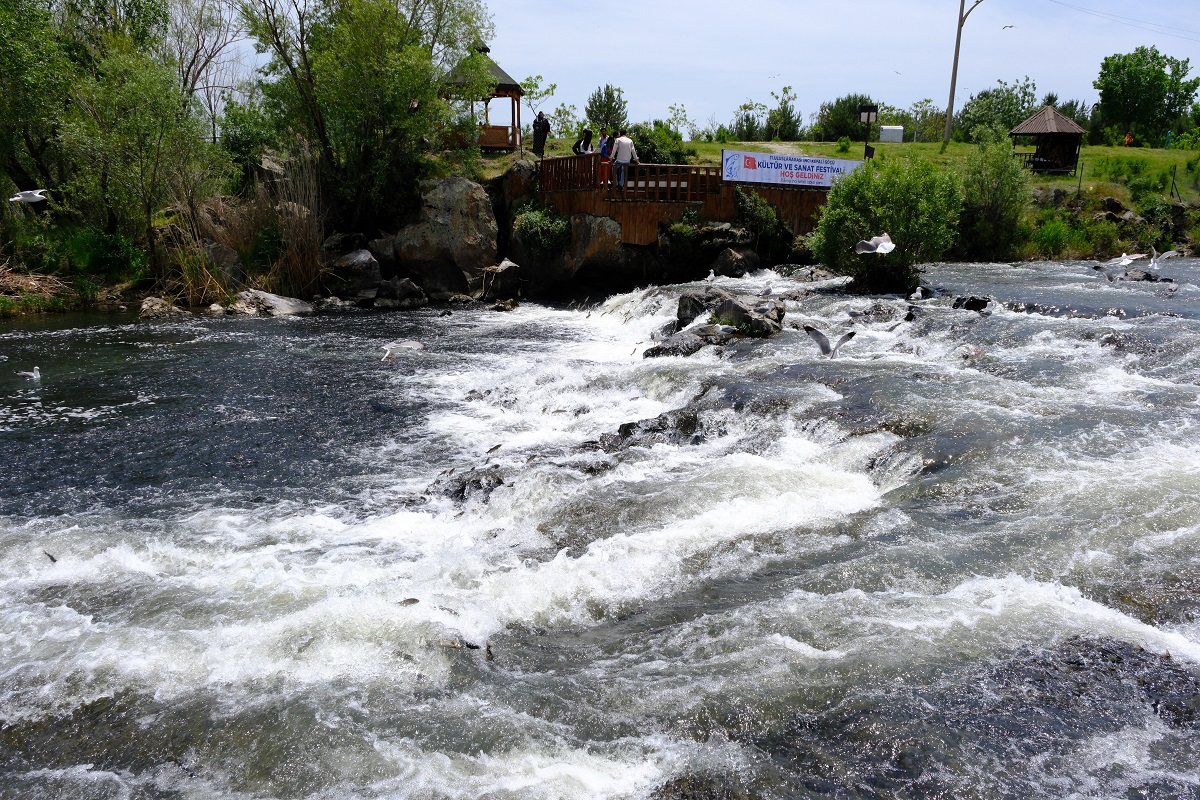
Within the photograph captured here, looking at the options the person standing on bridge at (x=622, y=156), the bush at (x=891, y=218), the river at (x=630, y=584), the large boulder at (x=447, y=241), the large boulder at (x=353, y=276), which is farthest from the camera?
the large boulder at (x=447, y=241)

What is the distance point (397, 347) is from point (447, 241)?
800 centimetres

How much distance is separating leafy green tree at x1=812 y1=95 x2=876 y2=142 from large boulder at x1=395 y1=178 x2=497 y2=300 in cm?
2345

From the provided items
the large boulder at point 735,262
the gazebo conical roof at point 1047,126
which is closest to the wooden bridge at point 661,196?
the large boulder at point 735,262

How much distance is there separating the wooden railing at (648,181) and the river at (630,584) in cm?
1085

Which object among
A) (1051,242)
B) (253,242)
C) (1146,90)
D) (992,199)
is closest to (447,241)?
(253,242)

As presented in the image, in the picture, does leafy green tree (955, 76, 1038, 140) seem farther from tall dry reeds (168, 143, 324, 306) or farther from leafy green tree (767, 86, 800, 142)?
tall dry reeds (168, 143, 324, 306)

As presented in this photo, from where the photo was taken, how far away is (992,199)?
23.5 metres

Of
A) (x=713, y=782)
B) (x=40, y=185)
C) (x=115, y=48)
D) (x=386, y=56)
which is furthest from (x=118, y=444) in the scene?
(x=115, y=48)

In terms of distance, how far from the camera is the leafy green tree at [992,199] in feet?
75.4

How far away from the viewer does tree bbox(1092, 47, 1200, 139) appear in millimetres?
50062

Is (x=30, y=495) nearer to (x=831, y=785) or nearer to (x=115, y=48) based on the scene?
(x=831, y=785)

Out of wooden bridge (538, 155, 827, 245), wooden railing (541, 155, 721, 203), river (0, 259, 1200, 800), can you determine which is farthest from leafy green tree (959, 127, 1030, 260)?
river (0, 259, 1200, 800)

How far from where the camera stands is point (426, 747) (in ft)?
14.6

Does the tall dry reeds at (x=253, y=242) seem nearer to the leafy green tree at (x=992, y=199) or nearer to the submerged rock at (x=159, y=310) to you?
the submerged rock at (x=159, y=310)
